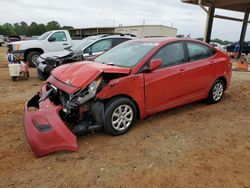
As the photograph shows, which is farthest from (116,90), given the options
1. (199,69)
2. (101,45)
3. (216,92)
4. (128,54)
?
(101,45)

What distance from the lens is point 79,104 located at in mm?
4023

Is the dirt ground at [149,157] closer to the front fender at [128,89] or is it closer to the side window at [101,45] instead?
the front fender at [128,89]

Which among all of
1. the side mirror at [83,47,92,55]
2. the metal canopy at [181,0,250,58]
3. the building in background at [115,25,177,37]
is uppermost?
the metal canopy at [181,0,250,58]

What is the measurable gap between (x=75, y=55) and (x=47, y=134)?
549 centimetres

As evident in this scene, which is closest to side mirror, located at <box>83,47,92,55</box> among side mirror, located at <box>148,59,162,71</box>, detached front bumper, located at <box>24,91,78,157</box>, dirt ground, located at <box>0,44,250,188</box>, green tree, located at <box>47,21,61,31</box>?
dirt ground, located at <box>0,44,250,188</box>

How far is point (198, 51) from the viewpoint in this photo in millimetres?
5688

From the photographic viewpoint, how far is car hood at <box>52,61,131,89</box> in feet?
13.5

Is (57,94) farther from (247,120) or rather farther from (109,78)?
(247,120)

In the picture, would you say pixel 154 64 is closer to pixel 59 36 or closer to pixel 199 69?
pixel 199 69

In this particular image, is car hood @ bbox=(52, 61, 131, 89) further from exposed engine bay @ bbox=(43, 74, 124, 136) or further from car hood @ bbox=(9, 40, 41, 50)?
car hood @ bbox=(9, 40, 41, 50)

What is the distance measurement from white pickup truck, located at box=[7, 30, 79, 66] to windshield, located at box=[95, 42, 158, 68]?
7.98 meters

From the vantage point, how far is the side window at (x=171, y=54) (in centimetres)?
494

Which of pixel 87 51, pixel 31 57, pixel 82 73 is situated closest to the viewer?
pixel 82 73

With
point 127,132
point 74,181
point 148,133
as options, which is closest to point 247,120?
point 148,133
